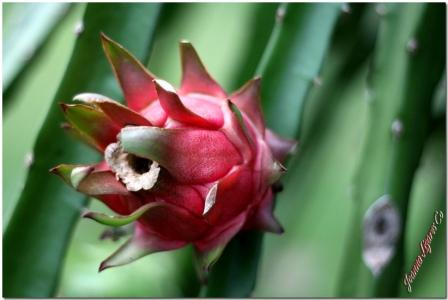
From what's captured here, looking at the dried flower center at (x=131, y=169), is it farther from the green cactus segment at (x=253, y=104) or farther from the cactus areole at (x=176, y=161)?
the green cactus segment at (x=253, y=104)

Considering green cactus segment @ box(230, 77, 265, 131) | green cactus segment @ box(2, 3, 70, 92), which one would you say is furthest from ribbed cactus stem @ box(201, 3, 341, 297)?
green cactus segment @ box(2, 3, 70, 92)

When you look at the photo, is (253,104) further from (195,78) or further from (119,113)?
(119,113)

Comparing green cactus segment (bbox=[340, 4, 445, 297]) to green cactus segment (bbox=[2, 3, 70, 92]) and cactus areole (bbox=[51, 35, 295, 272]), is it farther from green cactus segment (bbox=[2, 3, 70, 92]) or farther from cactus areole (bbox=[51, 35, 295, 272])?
green cactus segment (bbox=[2, 3, 70, 92])

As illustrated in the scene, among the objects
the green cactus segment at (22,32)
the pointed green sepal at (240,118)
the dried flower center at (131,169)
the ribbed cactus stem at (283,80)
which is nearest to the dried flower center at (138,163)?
the dried flower center at (131,169)

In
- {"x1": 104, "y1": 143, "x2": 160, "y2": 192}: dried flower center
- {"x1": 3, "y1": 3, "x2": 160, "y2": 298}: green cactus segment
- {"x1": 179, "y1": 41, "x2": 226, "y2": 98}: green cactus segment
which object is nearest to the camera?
{"x1": 104, "y1": 143, "x2": 160, "y2": 192}: dried flower center

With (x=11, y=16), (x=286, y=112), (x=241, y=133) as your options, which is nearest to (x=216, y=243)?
(x=241, y=133)

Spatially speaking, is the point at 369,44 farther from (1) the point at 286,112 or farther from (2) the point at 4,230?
(2) the point at 4,230

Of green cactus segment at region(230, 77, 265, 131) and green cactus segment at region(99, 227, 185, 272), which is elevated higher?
green cactus segment at region(230, 77, 265, 131)
